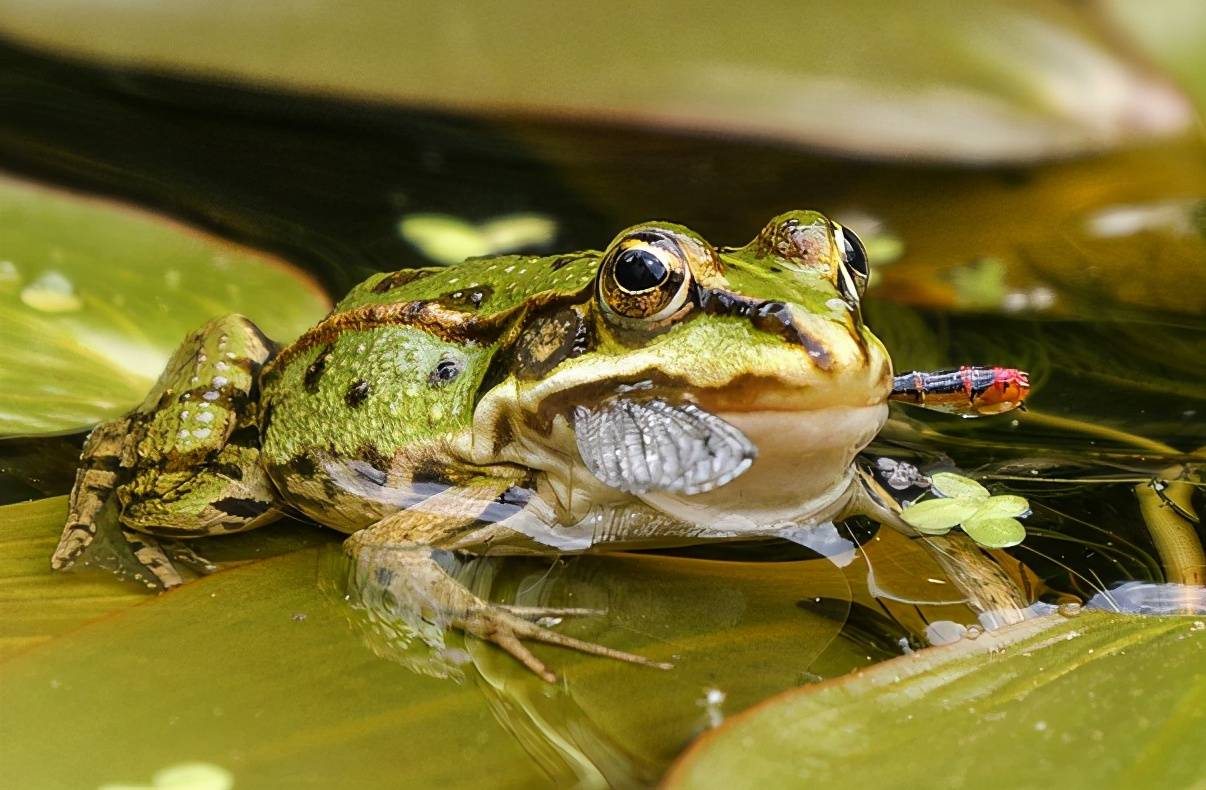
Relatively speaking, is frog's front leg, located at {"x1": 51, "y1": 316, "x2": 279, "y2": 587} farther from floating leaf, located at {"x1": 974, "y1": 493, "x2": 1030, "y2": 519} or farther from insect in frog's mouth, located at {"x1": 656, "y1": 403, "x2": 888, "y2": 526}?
floating leaf, located at {"x1": 974, "y1": 493, "x2": 1030, "y2": 519}

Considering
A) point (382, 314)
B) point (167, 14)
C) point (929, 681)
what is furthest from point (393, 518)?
point (167, 14)

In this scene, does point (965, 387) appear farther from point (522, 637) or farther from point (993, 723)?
point (522, 637)

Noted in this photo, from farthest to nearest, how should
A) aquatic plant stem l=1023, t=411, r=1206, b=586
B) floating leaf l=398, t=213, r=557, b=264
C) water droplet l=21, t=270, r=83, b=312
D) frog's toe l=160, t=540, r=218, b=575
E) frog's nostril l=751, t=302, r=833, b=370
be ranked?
floating leaf l=398, t=213, r=557, b=264
water droplet l=21, t=270, r=83, b=312
frog's toe l=160, t=540, r=218, b=575
aquatic plant stem l=1023, t=411, r=1206, b=586
frog's nostril l=751, t=302, r=833, b=370

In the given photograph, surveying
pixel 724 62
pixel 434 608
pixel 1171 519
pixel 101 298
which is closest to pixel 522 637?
pixel 434 608

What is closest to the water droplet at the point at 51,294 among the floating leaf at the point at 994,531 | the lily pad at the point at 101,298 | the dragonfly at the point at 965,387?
the lily pad at the point at 101,298

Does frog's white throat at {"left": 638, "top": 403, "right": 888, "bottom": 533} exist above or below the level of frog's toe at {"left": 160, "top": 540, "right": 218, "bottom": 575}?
above

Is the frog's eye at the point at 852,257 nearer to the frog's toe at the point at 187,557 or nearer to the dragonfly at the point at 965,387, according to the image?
the dragonfly at the point at 965,387

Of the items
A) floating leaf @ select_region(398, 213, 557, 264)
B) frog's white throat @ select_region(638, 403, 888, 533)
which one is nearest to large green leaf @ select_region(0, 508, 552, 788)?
frog's white throat @ select_region(638, 403, 888, 533)
